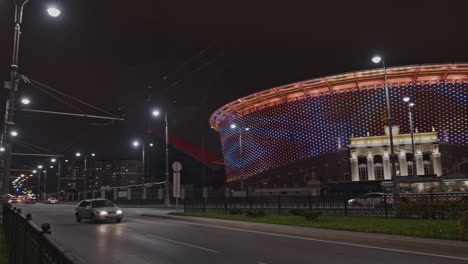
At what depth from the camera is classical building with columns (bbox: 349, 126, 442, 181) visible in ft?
225

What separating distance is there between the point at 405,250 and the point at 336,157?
69.2m

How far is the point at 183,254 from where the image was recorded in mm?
10219

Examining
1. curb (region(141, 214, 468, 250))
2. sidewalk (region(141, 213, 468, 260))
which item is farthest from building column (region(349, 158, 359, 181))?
sidewalk (region(141, 213, 468, 260))

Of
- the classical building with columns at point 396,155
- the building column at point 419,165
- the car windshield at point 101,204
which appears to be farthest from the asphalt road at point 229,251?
the building column at point 419,165

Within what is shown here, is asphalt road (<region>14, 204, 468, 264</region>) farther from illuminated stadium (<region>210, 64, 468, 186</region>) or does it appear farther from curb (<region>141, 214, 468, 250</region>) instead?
illuminated stadium (<region>210, 64, 468, 186</region>)

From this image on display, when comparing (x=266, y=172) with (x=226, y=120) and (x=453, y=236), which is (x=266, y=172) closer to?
(x=226, y=120)

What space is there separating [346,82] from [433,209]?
6660 centimetres

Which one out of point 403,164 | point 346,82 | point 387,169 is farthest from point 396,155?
point 346,82

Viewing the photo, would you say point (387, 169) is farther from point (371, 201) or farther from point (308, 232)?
point (308, 232)

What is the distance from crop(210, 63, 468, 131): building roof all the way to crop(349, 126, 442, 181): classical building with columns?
36.4 ft

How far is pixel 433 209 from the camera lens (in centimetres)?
1681

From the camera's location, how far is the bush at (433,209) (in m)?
16.2

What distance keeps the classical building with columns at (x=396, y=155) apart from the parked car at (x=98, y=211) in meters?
58.6

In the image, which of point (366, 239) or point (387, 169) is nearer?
point (366, 239)
